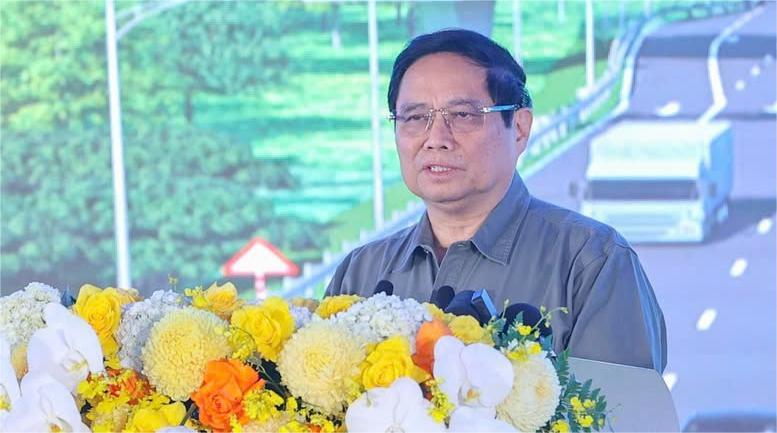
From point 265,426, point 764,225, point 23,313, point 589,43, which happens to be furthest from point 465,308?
point 764,225

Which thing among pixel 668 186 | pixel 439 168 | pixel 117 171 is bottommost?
pixel 668 186

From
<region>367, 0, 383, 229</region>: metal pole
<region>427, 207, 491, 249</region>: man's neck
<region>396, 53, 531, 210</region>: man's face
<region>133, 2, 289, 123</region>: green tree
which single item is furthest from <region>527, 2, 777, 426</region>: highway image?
<region>396, 53, 531, 210</region>: man's face

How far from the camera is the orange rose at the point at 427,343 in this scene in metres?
1.22

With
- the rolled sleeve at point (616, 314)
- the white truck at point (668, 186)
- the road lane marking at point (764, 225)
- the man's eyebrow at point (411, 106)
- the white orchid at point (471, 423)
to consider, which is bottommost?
the road lane marking at point (764, 225)

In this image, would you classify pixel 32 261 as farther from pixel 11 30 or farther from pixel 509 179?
pixel 509 179

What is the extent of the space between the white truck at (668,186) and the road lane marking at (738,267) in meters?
0.18

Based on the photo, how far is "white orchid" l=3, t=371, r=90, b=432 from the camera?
4.09ft

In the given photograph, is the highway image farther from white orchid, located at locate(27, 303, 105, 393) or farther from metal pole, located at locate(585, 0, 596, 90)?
white orchid, located at locate(27, 303, 105, 393)

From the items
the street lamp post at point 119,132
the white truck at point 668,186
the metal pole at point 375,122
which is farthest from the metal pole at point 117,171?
the white truck at point 668,186

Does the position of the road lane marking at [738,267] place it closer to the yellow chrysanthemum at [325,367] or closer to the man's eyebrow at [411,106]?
the man's eyebrow at [411,106]

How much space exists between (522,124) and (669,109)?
3.58m

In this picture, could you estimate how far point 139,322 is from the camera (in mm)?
1352

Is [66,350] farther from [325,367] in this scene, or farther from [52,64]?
[52,64]

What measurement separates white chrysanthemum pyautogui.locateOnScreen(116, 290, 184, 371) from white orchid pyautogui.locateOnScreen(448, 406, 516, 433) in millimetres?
360
